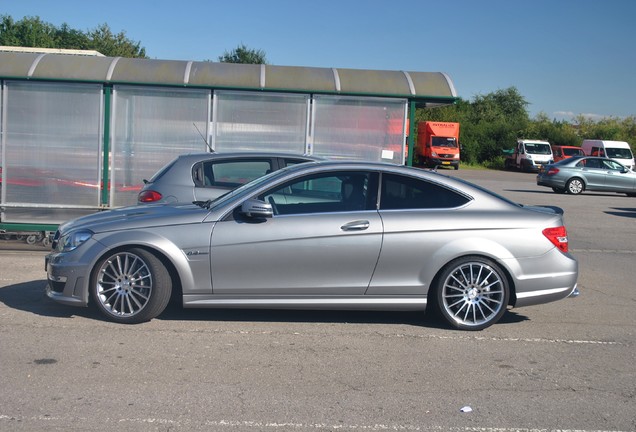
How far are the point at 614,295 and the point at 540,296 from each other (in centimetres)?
272

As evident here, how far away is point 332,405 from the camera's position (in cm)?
501

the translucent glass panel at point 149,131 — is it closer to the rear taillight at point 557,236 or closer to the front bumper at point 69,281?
the front bumper at point 69,281

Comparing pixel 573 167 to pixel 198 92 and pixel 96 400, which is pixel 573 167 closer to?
pixel 198 92

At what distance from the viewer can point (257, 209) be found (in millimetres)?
6656

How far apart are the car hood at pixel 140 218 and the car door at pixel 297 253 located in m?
0.32

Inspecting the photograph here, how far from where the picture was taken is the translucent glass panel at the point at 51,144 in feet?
40.2

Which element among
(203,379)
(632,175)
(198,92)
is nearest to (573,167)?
(632,175)

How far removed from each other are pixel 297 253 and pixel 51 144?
7167 millimetres

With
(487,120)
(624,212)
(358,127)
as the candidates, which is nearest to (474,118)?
(487,120)

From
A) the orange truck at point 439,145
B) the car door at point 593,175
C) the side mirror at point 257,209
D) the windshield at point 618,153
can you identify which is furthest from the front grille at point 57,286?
the orange truck at point 439,145

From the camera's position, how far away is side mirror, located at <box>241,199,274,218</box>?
6.66 metres

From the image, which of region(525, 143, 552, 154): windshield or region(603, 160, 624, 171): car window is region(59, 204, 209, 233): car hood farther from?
region(525, 143, 552, 154): windshield

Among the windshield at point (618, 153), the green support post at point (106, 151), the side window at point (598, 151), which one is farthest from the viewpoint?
the side window at point (598, 151)

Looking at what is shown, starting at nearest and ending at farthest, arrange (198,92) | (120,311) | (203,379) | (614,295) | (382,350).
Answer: (203,379)
(382,350)
(120,311)
(614,295)
(198,92)
